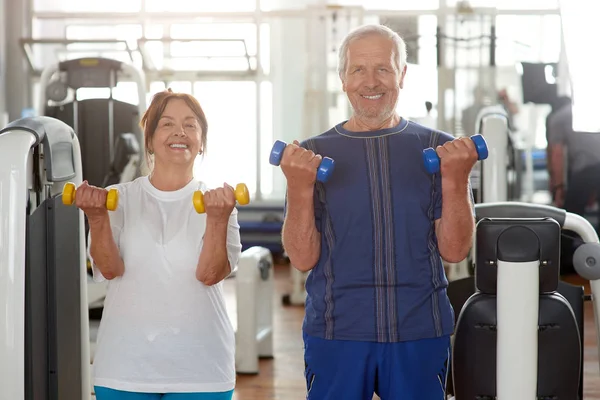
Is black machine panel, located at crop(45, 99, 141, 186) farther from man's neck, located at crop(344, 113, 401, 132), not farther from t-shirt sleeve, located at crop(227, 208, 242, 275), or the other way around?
man's neck, located at crop(344, 113, 401, 132)

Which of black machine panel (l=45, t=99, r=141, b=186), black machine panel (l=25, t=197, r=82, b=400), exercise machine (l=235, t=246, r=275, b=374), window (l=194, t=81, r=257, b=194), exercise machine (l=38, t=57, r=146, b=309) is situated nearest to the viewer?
black machine panel (l=25, t=197, r=82, b=400)

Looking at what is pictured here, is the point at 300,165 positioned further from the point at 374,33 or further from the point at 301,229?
the point at 374,33

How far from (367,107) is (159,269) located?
556 mm

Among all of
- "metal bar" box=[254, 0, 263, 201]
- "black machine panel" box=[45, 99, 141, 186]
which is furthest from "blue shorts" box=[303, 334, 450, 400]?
"metal bar" box=[254, 0, 263, 201]

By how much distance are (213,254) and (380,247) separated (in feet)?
1.13

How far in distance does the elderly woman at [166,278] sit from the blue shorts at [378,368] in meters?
0.21

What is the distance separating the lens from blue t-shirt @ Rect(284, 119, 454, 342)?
1.71 meters

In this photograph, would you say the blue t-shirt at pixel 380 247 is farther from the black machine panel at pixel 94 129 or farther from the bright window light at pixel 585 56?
the black machine panel at pixel 94 129

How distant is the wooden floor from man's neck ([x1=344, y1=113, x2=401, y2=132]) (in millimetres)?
2153

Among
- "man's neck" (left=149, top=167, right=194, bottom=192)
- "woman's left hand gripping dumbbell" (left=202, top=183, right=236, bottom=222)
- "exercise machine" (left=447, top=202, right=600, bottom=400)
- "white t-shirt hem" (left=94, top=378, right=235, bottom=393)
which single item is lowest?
"white t-shirt hem" (left=94, top=378, right=235, bottom=393)

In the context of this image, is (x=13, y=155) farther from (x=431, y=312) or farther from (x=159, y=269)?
(x=431, y=312)

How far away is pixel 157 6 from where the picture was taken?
331 inches

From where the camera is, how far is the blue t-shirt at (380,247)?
1.71 metres

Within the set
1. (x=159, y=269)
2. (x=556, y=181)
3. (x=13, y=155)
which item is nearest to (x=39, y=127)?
(x=13, y=155)
